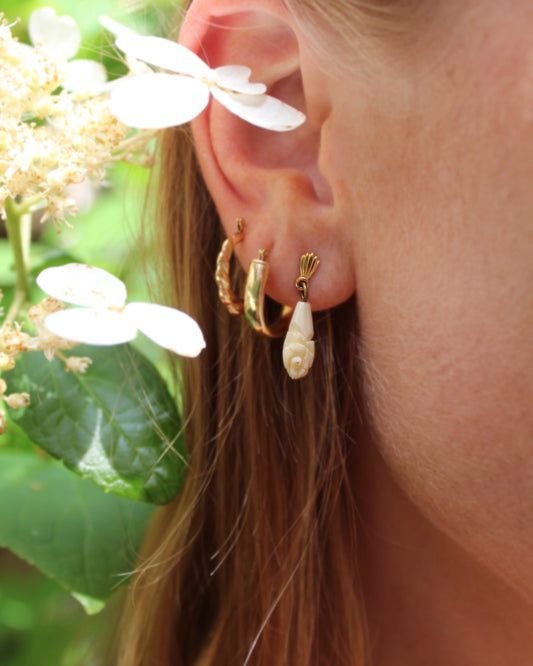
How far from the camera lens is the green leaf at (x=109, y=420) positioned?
768 millimetres

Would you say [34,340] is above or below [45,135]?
below

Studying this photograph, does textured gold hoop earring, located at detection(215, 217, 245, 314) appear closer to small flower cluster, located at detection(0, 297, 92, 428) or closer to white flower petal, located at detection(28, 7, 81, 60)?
small flower cluster, located at detection(0, 297, 92, 428)

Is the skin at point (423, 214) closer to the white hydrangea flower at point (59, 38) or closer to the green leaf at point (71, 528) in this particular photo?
the white hydrangea flower at point (59, 38)

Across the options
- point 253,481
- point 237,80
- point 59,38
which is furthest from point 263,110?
point 253,481

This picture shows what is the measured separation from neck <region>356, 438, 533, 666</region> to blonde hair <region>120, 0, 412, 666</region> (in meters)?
0.03

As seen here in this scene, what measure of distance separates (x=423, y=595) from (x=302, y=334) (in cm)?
44

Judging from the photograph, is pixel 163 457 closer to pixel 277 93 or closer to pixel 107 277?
pixel 107 277

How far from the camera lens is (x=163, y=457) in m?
0.79

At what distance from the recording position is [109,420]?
79 centimetres

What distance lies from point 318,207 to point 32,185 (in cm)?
26

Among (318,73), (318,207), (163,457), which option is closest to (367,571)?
(163,457)

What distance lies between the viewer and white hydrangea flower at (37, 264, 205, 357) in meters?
0.57

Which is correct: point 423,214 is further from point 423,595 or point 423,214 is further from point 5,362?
point 423,595

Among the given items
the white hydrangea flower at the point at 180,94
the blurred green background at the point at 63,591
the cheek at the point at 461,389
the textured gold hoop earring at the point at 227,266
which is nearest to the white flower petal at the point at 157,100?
the white hydrangea flower at the point at 180,94
